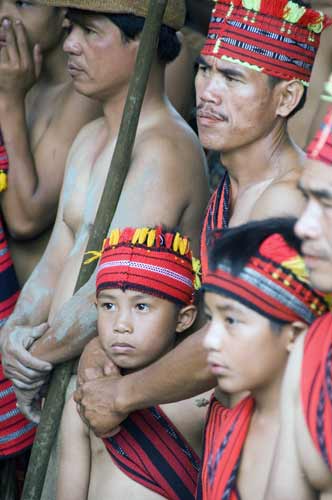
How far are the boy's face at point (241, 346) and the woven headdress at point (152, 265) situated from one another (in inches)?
33.9

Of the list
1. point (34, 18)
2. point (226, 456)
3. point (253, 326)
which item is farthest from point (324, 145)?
point (34, 18)

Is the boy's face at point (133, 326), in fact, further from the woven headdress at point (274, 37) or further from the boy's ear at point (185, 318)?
the woven headdress at point (274, 37)

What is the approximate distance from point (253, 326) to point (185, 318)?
1.04 m

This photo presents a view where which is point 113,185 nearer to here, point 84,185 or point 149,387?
point 84,185

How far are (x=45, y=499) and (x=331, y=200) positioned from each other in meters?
2.29

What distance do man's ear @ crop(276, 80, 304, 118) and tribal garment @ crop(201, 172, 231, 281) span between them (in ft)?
1.05

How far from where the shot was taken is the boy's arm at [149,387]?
3557mm

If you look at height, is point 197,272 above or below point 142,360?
above

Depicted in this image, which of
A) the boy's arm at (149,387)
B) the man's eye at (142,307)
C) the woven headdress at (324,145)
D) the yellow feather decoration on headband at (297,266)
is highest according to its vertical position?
the woven headdress at (324,145)

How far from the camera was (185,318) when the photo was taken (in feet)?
13.0

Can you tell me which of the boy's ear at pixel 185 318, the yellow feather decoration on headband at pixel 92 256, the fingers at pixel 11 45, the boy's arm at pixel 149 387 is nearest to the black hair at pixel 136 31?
the fingers at pixel 11 45

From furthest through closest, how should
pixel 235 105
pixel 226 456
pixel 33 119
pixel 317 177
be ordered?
pixel 33 119 → pixel 235 105 → pixel 226 456 → pixel 317 177

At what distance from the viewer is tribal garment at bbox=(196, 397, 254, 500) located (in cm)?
304

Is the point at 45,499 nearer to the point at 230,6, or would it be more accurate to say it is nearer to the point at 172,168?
the point at 172,168
